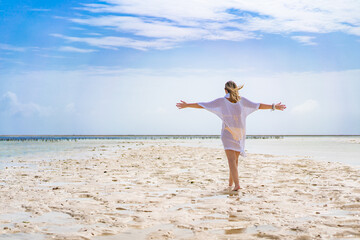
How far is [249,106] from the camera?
1002cm

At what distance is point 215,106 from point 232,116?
1.75 ft

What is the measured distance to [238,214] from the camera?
661 centimetres

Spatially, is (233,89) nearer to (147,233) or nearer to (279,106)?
(279,106)

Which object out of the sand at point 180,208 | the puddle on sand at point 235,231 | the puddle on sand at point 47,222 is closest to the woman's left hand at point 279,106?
the sand at point 180,208

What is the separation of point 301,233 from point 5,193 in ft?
23.9

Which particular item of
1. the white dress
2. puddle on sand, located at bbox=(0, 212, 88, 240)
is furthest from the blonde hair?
puddle on sand, located at bbox=(0, 212, 88, 240)

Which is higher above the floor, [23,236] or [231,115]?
[231,115]

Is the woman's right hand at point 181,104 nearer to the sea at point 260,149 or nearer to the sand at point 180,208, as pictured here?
the sand at point 180,208

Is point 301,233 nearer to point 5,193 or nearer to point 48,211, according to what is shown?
point 48,211

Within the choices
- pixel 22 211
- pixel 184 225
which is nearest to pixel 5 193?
pixel 22 211

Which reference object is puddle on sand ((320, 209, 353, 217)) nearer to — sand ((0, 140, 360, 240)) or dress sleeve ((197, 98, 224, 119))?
sand ((0, 140, 360, 240))

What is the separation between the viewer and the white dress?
388 inches

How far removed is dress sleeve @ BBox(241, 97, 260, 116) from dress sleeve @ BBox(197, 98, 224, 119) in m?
0.65

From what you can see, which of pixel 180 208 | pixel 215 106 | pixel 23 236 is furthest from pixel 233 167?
pixel 23 236
